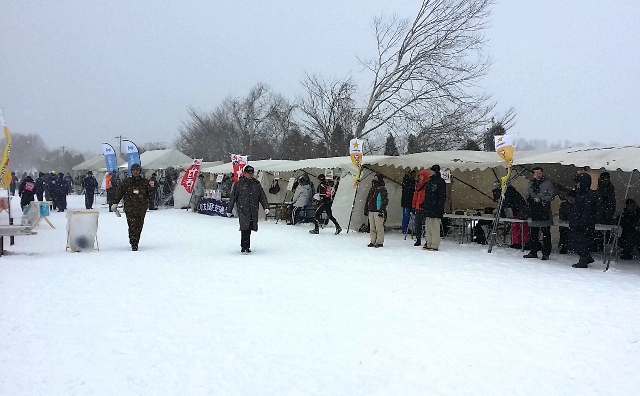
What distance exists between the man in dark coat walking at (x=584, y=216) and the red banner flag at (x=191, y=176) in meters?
16.7

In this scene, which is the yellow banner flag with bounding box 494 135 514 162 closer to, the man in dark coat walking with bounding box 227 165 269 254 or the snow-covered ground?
the snow-covered ground

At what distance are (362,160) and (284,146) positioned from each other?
39.7 metres

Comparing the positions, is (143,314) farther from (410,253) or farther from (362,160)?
(362,160)

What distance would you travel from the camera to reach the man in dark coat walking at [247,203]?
1023 cm

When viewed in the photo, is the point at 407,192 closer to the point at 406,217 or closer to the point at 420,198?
the point at 406,217

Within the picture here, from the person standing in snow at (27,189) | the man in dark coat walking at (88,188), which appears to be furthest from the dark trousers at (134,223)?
the man in dark coat walking at (88,188)

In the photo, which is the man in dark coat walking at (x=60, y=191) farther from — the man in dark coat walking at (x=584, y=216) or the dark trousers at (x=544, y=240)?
the man in dark coat walking at (x=584, y=216)

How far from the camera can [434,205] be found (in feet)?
35.4

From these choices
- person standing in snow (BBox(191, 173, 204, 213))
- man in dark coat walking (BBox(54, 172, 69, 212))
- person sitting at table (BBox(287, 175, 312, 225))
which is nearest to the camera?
person sitting at table (BBox(287, 175, 312, 225))

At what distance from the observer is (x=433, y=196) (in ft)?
35.5

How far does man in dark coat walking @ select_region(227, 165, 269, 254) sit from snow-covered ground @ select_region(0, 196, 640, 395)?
841 mm

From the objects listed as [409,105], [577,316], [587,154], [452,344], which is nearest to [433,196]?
[587,154]

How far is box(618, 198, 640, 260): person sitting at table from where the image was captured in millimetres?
10312

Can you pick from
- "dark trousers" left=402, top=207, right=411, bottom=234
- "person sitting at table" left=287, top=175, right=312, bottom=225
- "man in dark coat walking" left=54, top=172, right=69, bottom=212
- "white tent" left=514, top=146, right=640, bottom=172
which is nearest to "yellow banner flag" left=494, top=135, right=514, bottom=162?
"white tent" left=514, top=146, right=640, bottom=172
